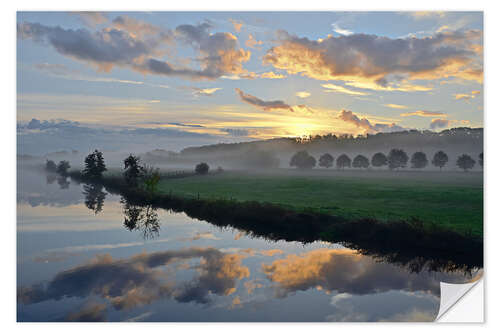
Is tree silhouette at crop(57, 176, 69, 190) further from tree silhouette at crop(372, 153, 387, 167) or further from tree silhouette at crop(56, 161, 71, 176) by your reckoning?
tree silhouette at crop(372, 153, 387, 167)

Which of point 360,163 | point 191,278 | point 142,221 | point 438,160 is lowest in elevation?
point 191,278

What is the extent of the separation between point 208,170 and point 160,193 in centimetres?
550

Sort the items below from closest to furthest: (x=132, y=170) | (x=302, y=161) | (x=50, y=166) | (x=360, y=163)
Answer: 1. (x=50, y=166)
2. (x=132, y=170)
3. (x=302, y=161)
4. (x=360, y=163)

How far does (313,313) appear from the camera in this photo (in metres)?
7.15

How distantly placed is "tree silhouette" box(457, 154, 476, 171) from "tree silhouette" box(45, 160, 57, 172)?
1428 cm

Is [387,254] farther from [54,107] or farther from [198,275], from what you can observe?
[54,107]

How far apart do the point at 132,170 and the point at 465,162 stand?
14104 millimetres

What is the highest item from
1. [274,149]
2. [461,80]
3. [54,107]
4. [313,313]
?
[461,80]

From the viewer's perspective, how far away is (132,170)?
1412 centimetres

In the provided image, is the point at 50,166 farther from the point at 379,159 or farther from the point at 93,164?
the point at 379,159

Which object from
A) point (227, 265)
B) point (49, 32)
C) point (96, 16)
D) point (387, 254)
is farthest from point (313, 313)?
point (49, 32)

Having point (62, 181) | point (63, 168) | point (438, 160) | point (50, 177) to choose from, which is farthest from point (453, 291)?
point (62, 181)

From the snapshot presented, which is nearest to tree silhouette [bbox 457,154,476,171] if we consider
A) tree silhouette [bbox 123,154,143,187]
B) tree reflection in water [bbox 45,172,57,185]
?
tree silhouette [bbox 123,154,143,187]

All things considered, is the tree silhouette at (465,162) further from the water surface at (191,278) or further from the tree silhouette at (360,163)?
the tree silhouette at (360,163)
